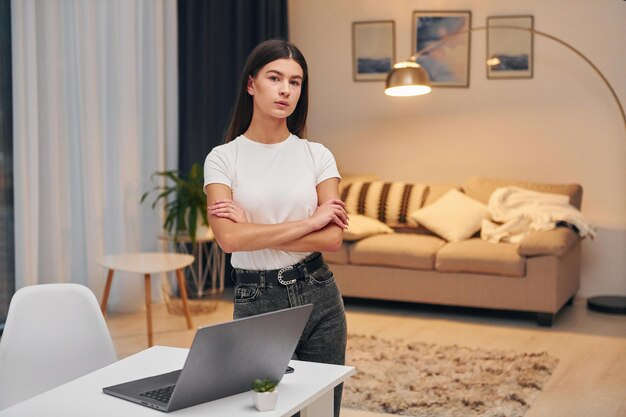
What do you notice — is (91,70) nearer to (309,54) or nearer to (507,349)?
(309,54)

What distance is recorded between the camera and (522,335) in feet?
17.0

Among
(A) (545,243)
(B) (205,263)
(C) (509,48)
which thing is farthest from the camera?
(B) (205,263)

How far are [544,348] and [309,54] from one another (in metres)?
3.23

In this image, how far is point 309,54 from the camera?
7105mm

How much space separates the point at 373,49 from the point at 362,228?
1.64m

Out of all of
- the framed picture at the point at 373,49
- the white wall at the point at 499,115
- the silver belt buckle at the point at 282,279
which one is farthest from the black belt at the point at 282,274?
the framed picture at the point at 373,49

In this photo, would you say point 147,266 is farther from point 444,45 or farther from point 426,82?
point 444,45

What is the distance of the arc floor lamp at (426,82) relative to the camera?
18.2ft

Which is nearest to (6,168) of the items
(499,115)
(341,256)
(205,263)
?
(205,263)

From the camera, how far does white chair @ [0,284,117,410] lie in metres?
2.38

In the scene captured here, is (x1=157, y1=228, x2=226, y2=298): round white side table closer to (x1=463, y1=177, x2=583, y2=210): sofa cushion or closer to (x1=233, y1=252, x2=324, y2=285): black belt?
(x1=463, y1=177, x2=583, y2=210): sofa cushion

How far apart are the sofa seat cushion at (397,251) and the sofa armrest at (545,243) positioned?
1.91 feet

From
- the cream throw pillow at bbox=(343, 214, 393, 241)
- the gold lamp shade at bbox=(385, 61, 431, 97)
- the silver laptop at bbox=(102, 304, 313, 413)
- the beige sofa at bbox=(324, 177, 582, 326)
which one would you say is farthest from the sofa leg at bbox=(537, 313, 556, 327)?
the silver laptop at bbox=(102, 304, 313, 413)

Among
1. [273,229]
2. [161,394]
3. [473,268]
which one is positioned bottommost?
[473,268]
